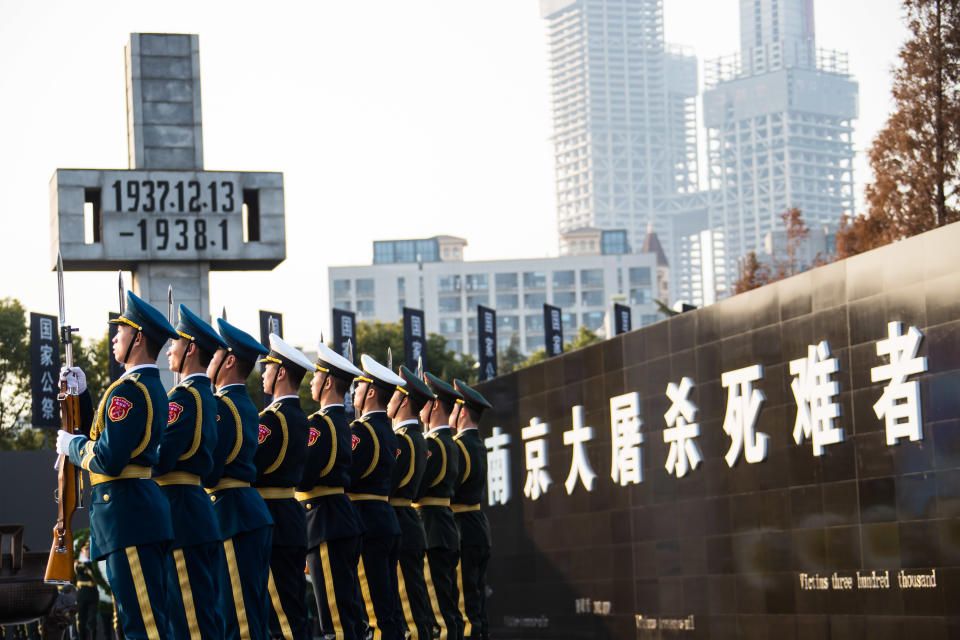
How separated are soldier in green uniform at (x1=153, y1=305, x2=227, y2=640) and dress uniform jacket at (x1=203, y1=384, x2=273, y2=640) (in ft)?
0.72

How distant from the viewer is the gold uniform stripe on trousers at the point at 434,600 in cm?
947

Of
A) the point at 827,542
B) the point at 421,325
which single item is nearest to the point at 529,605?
the point at 827,542

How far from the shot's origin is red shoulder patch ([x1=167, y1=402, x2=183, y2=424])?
6352 millimetres

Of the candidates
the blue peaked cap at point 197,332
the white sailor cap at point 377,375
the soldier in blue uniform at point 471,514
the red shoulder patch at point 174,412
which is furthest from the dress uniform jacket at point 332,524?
the soldier in blue uniform at point 471,514

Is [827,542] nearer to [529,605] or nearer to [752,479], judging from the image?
[752,479]

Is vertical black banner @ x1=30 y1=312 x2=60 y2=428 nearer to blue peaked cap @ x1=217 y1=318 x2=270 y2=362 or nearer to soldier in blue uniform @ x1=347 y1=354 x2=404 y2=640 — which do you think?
soldier in blue uniform @ x1=347 y1=354 x2=404 y2=640

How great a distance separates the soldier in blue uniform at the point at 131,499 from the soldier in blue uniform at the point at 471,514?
437 cm

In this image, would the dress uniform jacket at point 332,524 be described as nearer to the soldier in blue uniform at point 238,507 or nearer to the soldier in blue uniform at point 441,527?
the soldier in blue uniform at point 238,507

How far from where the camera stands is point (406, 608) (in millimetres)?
9164

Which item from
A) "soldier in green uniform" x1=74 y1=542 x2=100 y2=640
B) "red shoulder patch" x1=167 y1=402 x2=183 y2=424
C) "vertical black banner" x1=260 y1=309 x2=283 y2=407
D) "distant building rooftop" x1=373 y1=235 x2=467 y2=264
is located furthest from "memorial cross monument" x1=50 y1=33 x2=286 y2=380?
"distant building rooftop" x1=373 y1=235 x2=467 y2=264

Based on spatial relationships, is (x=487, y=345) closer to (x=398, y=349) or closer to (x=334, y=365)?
(x=334, y=365)

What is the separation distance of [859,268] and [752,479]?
2.13 metres

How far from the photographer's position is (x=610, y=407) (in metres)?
14.2

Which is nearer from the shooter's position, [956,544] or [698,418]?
[956,544]
